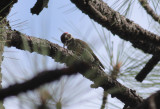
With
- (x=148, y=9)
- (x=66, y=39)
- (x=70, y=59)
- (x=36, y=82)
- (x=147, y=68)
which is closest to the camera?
(x=36, y=82)

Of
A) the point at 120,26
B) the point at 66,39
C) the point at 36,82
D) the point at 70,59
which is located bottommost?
the point at 36,82

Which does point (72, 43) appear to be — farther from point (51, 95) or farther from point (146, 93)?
point (51, 95)

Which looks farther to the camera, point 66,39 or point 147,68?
point 66,39

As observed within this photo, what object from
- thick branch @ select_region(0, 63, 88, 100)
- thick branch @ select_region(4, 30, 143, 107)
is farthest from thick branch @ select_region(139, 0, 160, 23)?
thick branch @ select_region(0, 63, 88, 100)

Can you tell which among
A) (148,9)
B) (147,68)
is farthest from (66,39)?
(147,68)

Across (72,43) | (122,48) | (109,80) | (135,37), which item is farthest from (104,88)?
(72,43)

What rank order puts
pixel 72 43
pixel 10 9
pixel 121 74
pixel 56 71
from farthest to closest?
pixel 72 43, pixel 121 74, pixel 10 9, pixel 56 71

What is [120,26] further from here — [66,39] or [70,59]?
[66,39]

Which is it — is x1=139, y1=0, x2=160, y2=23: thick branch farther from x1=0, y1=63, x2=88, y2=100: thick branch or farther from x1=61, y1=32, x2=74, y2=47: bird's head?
x1=0, y1=63, x2=88, y2=100: thick branch

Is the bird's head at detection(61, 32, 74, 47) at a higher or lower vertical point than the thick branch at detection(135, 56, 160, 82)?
higher
